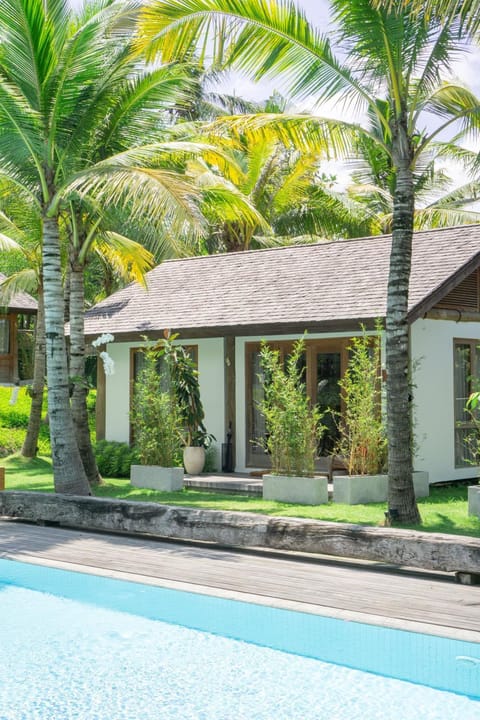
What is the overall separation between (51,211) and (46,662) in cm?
774

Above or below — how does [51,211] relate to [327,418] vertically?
above

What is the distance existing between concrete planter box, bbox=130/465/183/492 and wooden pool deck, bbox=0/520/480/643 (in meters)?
3.95

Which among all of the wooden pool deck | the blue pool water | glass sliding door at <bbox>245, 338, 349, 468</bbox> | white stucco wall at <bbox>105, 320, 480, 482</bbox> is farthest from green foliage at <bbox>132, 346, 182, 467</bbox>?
the blue pool water

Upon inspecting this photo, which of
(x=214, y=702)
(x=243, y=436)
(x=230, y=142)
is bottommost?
(x=214, y=702)

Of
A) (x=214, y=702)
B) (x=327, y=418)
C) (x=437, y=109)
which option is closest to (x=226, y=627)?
(x=214, y=702)

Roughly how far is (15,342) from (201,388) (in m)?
19.2

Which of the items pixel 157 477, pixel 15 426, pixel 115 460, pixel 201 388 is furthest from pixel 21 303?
pixel 157 477

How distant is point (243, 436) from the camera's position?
57.6 ft

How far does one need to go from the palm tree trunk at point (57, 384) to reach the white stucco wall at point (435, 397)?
5.99 m

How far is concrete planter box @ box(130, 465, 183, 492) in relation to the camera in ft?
50.3

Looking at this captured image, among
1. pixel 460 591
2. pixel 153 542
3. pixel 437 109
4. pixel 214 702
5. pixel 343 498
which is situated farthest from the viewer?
pixel 343 498

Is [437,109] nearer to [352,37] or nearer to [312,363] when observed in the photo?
[352,37]

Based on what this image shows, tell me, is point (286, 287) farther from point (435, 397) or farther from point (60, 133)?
point (60, 133)

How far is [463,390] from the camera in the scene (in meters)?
16.8
